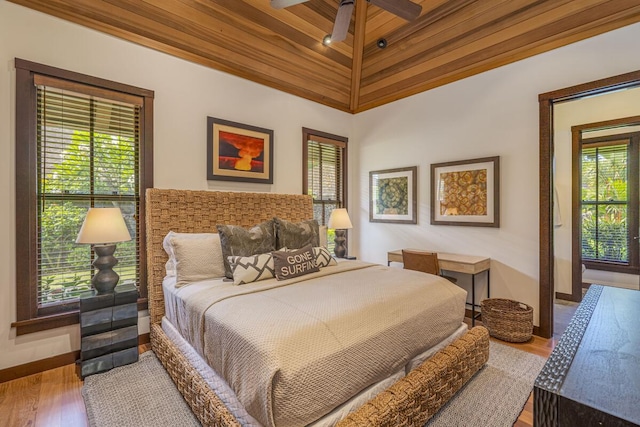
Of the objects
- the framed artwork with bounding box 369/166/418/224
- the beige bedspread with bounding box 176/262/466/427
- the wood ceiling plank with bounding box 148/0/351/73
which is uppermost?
the wood ceiling plank with bounding box 148/0/351/73

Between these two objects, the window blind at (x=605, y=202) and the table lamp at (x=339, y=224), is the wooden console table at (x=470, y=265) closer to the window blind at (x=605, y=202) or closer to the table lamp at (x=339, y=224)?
the table lamp at (x=339, y=224)

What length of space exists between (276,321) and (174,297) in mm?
1225

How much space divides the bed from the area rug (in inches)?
3.4

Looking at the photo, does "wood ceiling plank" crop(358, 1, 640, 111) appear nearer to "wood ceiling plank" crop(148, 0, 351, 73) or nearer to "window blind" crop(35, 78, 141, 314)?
"wood ceiling plank" crop(148, 0, 351, 73)

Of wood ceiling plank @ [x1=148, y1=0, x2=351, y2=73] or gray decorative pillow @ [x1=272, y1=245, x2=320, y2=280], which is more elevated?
wood ceiling plank @ [x1=148, y1=0, x2=351, y2=73]

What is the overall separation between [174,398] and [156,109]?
2.53 metres

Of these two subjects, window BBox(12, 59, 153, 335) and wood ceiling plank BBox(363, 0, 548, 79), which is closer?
window BBox(12, 59, 153, 335)

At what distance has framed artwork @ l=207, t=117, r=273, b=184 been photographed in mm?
3240

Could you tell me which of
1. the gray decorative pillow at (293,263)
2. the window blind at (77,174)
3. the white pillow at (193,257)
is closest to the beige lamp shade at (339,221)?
the gray decorative pillow at (293,263)

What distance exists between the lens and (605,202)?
373cm

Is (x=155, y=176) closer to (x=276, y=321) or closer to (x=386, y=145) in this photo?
(x=276, y=321)

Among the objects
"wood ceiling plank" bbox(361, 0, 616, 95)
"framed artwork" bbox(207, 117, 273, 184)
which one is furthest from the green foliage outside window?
"wood ceiling plank" bbox(361, 0, 616, 95)

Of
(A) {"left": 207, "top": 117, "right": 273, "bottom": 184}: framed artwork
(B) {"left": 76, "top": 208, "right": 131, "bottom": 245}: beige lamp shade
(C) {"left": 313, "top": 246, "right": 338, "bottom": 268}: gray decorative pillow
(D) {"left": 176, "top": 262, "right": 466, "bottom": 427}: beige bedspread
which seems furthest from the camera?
(A) {"left": 207, "top": 117, "right": 273, "bottom": 184}: framed artwork

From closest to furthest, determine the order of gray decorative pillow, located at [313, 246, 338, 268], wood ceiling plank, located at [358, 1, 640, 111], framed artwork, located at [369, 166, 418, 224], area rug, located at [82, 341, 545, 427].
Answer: area rug, located at [82, 341, 545, 427] → wood ceiling plank, located at [358, 1, 640, 111] → gray decorative pillow, located at [313, 246, 338, 268] → framed artwork, located at [369, 166, 418, 224]
